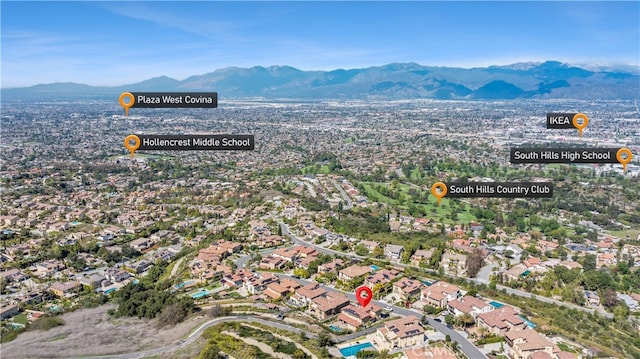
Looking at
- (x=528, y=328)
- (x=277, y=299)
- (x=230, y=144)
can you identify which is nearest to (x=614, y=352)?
(x=528, y=328)

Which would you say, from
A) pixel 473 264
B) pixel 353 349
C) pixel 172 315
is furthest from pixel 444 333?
pixel 172 315

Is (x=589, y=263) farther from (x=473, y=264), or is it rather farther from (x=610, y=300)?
(x=473, y=264)

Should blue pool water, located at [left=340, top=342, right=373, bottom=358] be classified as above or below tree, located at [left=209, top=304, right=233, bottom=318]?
below

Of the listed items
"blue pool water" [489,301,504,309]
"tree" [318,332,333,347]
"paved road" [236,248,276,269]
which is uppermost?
"tree" [318,332,333,347]

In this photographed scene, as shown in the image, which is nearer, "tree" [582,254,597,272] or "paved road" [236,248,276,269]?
"tree" [582,254,597,272]

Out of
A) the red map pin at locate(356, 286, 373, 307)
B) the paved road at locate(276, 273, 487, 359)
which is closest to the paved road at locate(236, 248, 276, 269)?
the red map pin at locate(356, 286, 373, 307)

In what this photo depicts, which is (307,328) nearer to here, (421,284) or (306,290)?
(306,290)

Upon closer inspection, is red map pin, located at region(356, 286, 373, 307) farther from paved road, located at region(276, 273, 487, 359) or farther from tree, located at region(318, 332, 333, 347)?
tree, located at region(318, 332, 333, 347)
